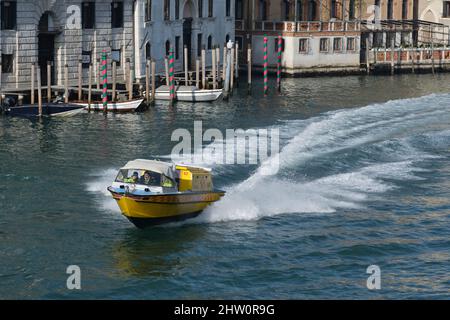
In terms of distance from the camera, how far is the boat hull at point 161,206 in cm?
4172

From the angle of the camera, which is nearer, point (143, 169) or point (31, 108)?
point (143, 169)

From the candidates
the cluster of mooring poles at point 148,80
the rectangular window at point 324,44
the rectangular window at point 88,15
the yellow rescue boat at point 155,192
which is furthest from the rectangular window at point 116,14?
the yellow rescue boat at point 155,192

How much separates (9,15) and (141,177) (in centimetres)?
3452

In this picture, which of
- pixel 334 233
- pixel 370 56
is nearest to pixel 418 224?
pixel 334 233

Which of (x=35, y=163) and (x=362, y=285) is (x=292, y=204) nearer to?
(x=362, y=285)

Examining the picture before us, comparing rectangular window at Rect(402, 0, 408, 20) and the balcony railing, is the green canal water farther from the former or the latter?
rectangular window at Rect(402, 0, 408, 20)

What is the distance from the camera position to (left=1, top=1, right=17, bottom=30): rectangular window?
73125 millimetres

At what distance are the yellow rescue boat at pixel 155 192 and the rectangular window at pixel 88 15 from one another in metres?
36.3

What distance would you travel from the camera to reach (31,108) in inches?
2699

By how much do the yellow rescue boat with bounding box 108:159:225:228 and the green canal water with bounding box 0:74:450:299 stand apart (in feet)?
2.56

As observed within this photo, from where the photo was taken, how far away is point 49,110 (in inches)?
2712

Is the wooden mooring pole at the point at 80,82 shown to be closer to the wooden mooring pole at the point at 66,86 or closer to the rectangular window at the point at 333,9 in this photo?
the wooden mooring pole at the point at 66,86

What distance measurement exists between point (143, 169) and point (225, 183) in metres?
9.65
